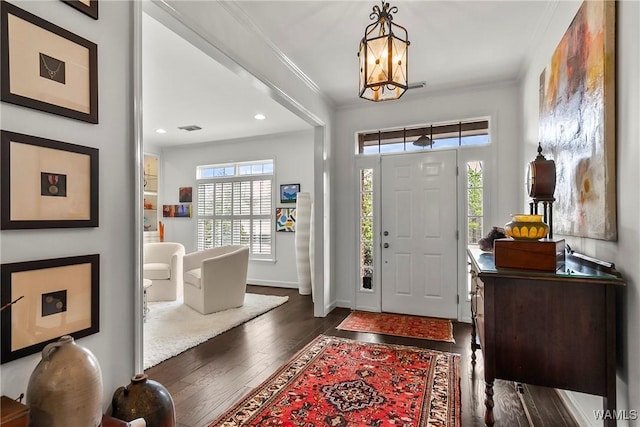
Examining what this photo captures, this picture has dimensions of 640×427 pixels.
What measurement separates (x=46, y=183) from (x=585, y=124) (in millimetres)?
2674

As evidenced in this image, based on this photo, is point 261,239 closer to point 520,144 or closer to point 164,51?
point 164,51

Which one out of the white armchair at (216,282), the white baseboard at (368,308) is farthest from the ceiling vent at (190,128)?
the white baseboard at (368,308)

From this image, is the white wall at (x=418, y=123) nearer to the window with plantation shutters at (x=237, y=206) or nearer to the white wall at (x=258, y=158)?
the white wall at (x=258, y=158)

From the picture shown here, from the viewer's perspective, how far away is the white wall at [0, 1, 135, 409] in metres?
1.40

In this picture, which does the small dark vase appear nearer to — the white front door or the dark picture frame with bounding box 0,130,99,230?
the dark picture frame with bounding box 0,130,99,230

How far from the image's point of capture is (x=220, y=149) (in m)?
6.88

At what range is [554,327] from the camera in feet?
5.20

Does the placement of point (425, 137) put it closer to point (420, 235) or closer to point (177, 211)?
point (420, 235)

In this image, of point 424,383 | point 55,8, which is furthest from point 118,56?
point 424,383

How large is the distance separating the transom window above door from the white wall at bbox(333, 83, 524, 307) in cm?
10

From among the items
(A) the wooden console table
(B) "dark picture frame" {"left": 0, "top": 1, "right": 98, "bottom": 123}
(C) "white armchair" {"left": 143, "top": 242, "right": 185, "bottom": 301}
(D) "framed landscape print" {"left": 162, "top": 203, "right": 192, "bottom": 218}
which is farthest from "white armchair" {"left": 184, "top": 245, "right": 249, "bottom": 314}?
(A) the wooden console table

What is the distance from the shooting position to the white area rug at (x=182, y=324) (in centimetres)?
323

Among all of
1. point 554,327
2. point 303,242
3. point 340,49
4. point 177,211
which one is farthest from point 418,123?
point 177,211

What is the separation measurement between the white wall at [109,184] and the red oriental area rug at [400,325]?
2.63 metres
